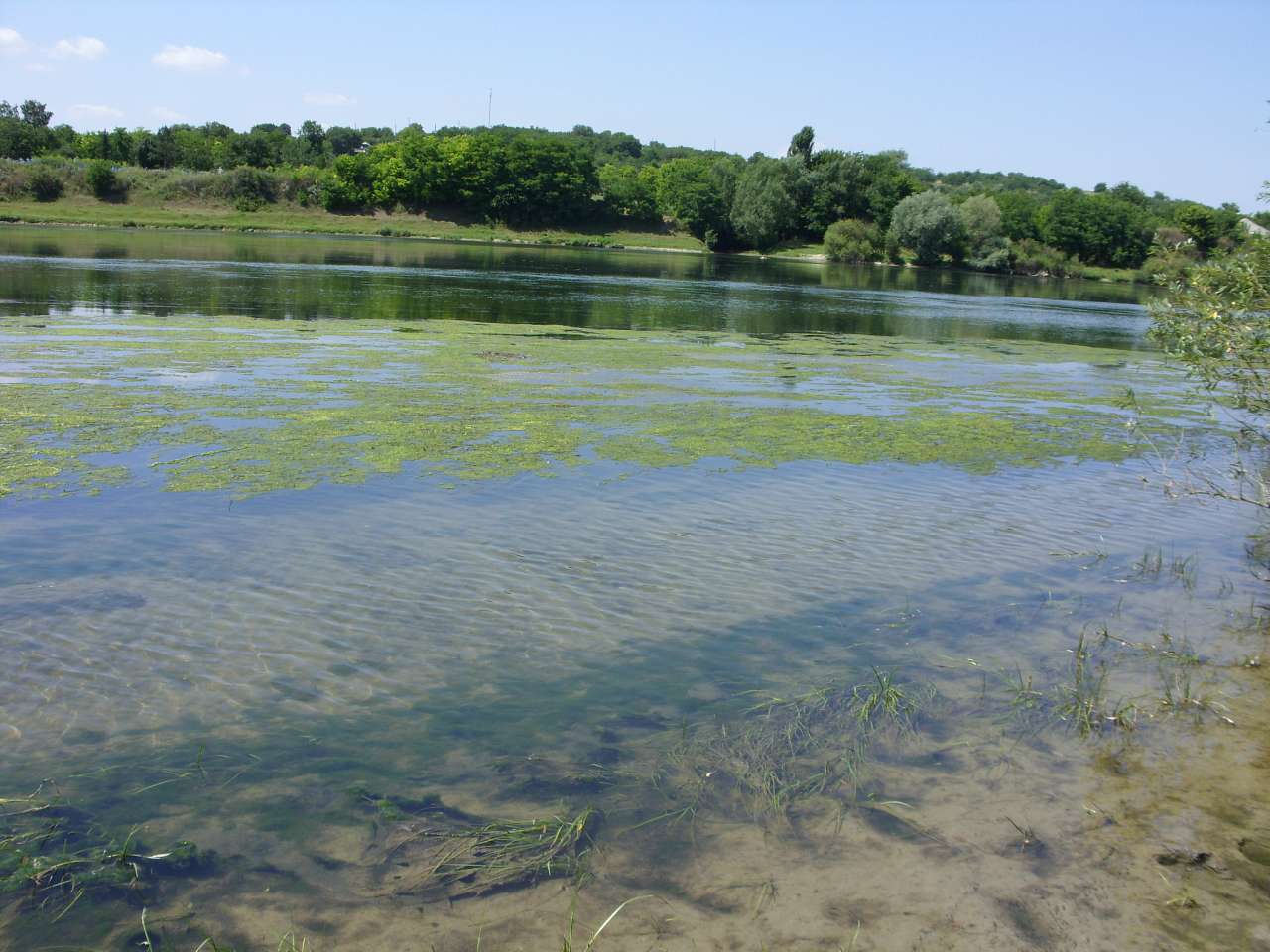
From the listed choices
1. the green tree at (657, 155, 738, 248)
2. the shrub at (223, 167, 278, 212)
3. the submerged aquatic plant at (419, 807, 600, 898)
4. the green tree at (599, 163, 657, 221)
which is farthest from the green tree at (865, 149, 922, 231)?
the submerged aquatic plant at (419, 807, 600, 898)

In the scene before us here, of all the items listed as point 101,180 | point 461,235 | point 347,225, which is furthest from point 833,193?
point 101,180

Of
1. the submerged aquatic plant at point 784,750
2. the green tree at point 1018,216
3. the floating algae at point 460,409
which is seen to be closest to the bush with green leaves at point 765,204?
the green tree at point 1018,216

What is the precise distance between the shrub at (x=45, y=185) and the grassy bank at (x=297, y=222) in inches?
35.9

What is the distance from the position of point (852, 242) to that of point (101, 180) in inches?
2834

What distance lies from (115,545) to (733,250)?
342 feet

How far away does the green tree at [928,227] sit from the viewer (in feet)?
304

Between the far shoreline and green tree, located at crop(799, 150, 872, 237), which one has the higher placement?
green tree, located at crop(799, 150, 872, 237)

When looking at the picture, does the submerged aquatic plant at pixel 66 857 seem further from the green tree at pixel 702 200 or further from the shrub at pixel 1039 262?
the green tree at pixel 702 200

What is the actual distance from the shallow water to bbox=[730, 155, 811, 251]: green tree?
88.7 meters

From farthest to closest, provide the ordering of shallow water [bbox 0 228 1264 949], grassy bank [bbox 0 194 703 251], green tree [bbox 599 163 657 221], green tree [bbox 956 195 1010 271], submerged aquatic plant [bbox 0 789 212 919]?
1. green tree [bbox 599 163 657 221]
2. green tree [bbox 956 195 1010 271]
3. grassy bank [bbox 0 194 703 251]
4. shallow water [bbox 0 228 1264 949]
5. submerged aquatic plant [bbox 0 789 212 919]

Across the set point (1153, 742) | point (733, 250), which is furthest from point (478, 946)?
point (733, 250)

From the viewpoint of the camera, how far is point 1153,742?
621 cm

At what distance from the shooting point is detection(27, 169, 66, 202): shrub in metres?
85.6

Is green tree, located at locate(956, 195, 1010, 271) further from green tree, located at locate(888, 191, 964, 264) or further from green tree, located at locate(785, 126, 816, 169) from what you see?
green tree, located at locate(785, 126, 816, 169)
